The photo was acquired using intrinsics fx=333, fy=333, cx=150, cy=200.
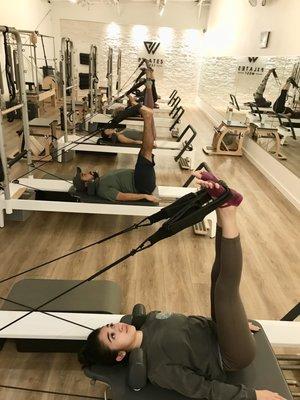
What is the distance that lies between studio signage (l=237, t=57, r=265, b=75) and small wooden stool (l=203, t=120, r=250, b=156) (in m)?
0.98

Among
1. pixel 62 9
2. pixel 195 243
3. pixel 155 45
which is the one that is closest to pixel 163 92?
pixel 155 45

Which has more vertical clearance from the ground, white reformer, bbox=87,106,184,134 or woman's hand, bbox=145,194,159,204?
woman's hand, bbox=145,194,159,204

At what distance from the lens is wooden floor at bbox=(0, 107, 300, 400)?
Answer: 1763 mm

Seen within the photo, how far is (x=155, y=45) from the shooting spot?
36.4ft

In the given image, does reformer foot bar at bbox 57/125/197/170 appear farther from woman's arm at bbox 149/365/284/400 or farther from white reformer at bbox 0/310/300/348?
woman's arm at bbox 149/365/284/400

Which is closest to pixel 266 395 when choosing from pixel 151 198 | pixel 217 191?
pixel 217 191

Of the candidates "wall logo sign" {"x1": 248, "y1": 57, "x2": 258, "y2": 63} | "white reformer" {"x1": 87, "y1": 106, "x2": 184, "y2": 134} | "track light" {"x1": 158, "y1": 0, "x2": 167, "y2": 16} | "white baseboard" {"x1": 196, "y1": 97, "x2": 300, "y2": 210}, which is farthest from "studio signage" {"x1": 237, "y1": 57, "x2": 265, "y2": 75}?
"track light" {"x1": 158, "y1": 0, "x2": 167, "y2": 16}

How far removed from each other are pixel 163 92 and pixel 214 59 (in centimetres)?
283

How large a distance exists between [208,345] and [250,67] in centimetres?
603

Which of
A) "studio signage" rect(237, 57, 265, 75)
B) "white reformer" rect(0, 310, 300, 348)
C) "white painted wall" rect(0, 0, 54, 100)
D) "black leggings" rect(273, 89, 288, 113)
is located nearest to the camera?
"white reformer" rect(0, 310, 300, 348)

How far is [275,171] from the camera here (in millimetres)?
4742

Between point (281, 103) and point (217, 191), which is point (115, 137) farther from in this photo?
point (217, 191)

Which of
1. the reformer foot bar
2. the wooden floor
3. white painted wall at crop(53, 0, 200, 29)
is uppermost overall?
white painted wall at crop(53, 0, 200, 29)

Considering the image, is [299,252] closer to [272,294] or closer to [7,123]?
[272,294]
